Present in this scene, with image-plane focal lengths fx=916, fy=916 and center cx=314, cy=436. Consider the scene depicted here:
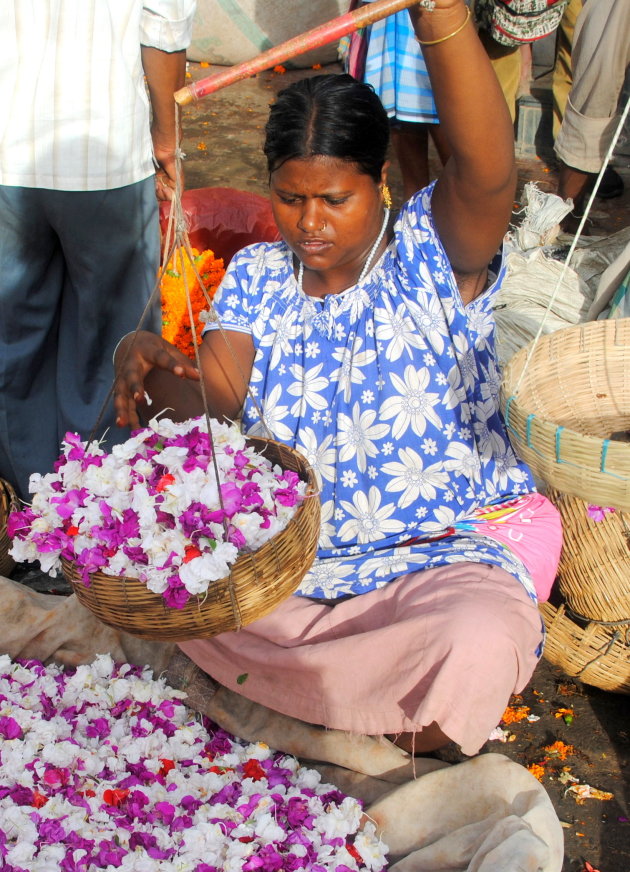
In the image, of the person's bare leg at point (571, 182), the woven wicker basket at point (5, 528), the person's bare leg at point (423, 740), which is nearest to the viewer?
the person's bare leg at point (423, 740)

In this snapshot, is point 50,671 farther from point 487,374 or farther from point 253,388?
point 487,374

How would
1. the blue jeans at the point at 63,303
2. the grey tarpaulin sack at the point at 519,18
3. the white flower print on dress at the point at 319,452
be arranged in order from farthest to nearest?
1. the grey tarpaulin sack at the point at 519,18
2. the blue jeans at the point at 63,303
3. the white flower print on dress at the point at 319,452

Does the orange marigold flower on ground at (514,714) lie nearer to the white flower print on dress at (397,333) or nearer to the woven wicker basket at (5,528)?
the white flower print on dress at (397,333)

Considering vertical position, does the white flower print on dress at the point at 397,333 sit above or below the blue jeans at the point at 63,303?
→ above

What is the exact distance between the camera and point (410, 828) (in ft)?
7.55

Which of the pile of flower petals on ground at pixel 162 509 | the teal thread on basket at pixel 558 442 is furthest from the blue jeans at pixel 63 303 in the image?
the teal thread on basket at pixel 558 442

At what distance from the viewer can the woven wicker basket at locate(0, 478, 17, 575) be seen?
3338 mm

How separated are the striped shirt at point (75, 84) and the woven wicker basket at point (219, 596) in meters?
1.55

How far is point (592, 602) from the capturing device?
277 cm

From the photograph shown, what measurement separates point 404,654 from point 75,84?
6.84ft

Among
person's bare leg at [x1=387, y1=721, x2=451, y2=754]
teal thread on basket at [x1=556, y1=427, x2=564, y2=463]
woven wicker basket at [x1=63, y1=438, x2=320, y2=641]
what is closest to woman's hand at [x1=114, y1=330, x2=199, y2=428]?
woven wicker basket at [x1=63, y1=438, x2=320, y2=641]

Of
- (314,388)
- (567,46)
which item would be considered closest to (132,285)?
(314,388)

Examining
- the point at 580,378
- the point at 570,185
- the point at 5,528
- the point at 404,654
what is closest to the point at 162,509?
the point at 404,654

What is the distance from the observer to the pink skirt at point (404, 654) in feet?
7.09
